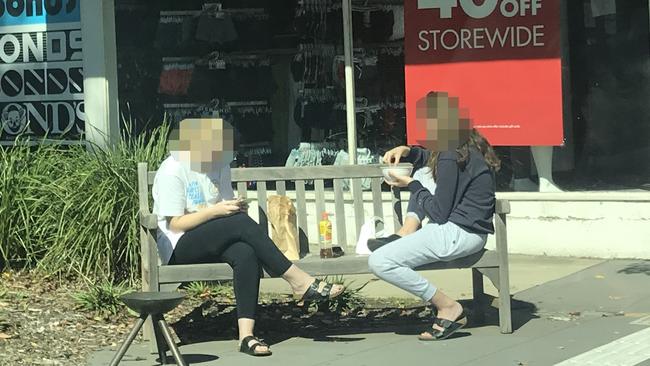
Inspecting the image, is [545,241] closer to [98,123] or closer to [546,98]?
[546,98]

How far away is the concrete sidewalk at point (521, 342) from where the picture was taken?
21.2ft

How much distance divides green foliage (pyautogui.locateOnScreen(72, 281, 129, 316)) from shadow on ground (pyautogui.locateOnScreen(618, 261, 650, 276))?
4125mm

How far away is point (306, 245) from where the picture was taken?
7.53 m

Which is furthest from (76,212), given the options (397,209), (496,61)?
(496,61)

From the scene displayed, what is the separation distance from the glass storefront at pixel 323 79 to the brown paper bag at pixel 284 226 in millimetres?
3500

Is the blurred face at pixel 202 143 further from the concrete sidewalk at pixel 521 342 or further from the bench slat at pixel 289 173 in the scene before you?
the concrete sidewalk at pixel 521 342

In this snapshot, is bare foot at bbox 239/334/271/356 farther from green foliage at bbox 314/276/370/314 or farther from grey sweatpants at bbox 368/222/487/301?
green foliage at bbox 314/276/370/314

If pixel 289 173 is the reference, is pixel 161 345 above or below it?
below

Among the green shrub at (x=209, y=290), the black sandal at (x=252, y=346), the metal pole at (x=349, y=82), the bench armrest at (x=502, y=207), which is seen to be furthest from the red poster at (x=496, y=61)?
the black sandal at (x=252, y=346)

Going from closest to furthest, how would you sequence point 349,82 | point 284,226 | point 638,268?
1. point 284,226
2. point 638,268
3. point 349,82

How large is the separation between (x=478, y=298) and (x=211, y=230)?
80.1 inches

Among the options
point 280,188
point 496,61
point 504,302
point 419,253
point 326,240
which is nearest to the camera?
point 419,253

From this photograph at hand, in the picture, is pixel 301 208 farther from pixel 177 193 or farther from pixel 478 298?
pixel 478 298

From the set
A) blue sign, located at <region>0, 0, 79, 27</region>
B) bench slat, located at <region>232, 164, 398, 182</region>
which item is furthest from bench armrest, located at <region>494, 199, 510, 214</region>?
blue sign, located at <region>0, 0, 79, 27</region>
